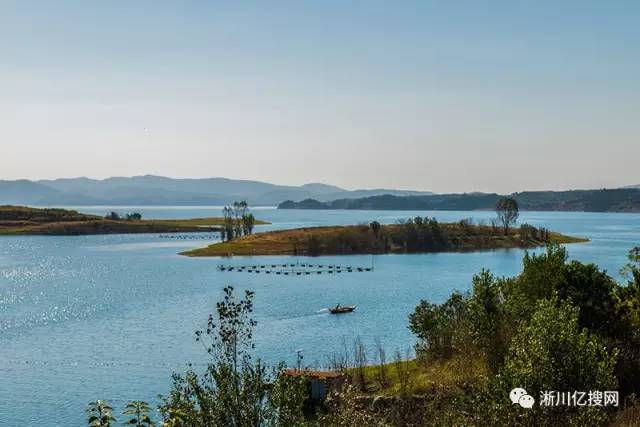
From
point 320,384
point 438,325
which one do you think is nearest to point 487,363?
point 438,325

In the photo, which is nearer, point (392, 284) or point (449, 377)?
point (449, 377)

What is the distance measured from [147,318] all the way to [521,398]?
77.2 m

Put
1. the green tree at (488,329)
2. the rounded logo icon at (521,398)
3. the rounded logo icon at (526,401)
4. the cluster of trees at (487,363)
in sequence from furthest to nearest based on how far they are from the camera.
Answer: the green tree at (488,329) < the rounded logo icon at (521,398) < the rounded logo icon at (526,401) < the cluster of trees at (487,363)

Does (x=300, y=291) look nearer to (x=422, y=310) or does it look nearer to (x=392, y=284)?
(x=392, y=284)

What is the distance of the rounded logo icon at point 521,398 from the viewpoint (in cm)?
2036

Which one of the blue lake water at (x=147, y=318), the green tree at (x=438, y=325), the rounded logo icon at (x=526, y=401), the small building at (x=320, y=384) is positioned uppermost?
the rounded logo icon at (x=526, y=401)

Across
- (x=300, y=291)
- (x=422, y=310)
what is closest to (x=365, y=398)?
(x=422, y=310)

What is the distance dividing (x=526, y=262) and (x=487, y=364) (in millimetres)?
10096

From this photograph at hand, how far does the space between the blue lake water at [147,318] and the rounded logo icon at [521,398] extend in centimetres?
3613

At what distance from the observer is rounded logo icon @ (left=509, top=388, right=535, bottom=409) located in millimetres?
20358

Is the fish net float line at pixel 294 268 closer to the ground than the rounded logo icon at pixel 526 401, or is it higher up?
closer to the ground

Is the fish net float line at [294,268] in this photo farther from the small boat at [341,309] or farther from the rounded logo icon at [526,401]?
the rounded logo icon at [526,401]

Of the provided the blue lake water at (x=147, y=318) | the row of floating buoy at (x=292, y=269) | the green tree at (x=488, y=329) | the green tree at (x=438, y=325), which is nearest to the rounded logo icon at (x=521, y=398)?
the green tree at (x=488, y=329)

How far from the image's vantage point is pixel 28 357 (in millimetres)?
67688
